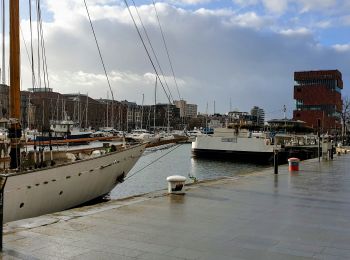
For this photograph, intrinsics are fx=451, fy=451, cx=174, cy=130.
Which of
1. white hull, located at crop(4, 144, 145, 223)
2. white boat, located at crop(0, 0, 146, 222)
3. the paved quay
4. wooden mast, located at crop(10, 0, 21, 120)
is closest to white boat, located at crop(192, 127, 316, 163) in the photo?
white hull, located at crop(4, 144, 145, 223)

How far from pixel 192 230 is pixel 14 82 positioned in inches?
357

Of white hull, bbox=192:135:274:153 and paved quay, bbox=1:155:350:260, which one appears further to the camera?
white hull, bbox=192:135:274:153

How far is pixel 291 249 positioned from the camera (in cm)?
759

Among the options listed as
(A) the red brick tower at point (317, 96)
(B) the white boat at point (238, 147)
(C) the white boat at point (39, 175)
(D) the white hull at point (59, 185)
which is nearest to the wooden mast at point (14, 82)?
(C) the white boat at point (39, 175)

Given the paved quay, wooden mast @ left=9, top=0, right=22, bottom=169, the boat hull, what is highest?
wooden mast @ left=9, top=0, right=22, bottom=169

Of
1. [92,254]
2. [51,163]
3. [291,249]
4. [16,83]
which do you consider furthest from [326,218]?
[16,83]

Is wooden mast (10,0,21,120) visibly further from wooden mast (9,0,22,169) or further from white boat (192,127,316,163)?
white boat (192,127,316,163)

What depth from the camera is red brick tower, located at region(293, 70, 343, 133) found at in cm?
15325

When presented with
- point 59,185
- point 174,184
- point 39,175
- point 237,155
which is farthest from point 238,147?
point 39,175

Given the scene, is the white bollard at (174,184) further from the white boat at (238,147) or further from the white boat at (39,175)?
the white boat at (238,147)

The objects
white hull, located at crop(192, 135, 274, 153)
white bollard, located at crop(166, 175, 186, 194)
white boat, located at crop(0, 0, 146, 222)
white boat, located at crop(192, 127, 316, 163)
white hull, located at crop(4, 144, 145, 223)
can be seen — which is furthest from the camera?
white hull, located at crop(192, 135, 274, 153)

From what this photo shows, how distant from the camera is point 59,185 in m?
14.0

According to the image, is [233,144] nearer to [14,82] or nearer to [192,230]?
[14,82]

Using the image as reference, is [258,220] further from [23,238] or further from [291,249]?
[23,238]
